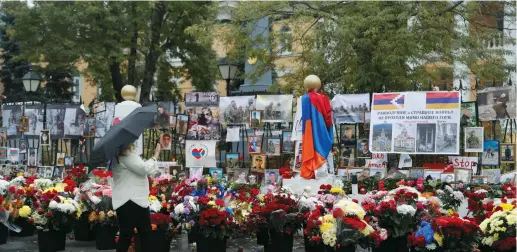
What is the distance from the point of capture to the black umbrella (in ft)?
24.6

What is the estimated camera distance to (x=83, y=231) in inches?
451

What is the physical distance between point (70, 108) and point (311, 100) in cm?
759

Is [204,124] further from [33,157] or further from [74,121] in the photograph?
[33,157]

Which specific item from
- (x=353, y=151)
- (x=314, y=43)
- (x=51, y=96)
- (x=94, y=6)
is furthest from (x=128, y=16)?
(x=353, y=151)

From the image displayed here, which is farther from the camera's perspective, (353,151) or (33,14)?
(33,14)

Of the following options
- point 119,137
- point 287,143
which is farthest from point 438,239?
point 287,143

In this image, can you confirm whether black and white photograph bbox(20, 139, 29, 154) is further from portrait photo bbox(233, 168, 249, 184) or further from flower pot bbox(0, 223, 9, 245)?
flower pot bbox(0, 223, 9, 245)

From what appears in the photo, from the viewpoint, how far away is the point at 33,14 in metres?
29.0

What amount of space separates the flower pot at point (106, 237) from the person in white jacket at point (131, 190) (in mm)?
2677

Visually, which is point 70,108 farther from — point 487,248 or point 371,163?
point 487,248

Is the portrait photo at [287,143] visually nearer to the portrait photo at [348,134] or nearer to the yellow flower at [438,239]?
the portrait photo at [348,134]

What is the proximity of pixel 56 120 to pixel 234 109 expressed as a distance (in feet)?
14.1

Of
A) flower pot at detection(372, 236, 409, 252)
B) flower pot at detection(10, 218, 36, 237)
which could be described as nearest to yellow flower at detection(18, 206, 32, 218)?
flower pot at detection(10, 218, 36, 237)

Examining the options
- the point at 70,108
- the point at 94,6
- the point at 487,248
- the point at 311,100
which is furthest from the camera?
the point at 94,6
